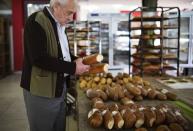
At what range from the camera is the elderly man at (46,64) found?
1612mm

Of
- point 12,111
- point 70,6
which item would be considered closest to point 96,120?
point 70,6

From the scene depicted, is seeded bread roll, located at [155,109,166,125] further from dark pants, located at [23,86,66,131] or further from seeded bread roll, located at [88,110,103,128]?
dark pants, located at [23,86,66,131]

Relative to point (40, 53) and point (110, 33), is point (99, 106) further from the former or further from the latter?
point (110, 33)

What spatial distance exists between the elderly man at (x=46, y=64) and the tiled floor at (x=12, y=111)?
202 cm

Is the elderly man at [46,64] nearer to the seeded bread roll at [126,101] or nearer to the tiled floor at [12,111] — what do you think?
the seeded bread roll at [126,101]

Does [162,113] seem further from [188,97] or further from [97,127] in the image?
[188,97]

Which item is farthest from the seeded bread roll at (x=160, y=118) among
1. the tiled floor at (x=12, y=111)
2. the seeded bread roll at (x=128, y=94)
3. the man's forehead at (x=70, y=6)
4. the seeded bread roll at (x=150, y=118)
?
the tiled floor at (x=12, y=111)

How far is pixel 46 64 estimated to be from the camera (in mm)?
1603

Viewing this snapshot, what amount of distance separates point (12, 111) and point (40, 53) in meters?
3.72

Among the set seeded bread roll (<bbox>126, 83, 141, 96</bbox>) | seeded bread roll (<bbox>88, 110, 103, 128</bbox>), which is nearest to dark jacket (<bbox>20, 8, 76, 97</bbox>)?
seeded bread roll (<bbox>88, 110, 103, 128</bbox>)

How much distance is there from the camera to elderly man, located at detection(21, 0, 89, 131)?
161 cm

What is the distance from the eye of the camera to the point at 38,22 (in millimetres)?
1636

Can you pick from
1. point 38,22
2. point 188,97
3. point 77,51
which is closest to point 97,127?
point 38,22

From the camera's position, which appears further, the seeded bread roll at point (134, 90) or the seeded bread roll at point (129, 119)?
the seeded bread roll at point (134, 90)
